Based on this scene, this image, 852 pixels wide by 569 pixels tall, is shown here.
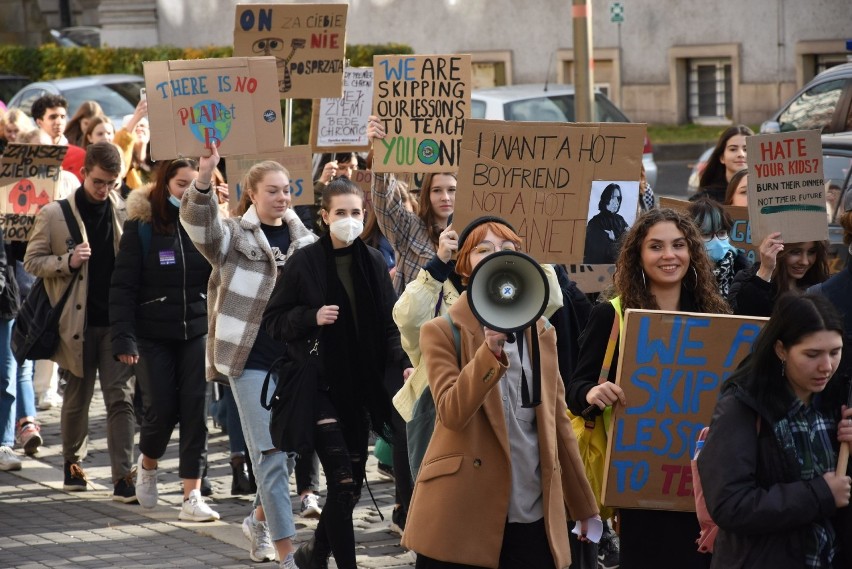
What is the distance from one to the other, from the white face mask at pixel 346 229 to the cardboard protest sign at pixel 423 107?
7.02 ft

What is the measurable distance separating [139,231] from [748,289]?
3395 mm

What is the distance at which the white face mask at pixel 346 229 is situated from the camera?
21.7 feet

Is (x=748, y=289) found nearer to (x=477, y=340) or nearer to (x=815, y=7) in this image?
(x=477, y=340)

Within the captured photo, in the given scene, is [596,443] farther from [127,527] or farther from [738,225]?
[127,527]

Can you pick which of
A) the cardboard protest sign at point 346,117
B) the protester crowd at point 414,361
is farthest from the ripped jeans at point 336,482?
the cardboard protest sign at point 346,117

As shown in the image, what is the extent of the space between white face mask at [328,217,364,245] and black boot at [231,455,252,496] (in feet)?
7.75

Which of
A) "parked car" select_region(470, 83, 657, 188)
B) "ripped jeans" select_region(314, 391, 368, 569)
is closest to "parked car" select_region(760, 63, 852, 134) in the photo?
"parked car" select_region(470, 83, 657, 188)

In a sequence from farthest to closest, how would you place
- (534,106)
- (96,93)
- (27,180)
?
(96,93)
(534,106)
(27,180)

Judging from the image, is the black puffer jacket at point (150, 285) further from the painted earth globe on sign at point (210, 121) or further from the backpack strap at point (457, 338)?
the backpack strap at point (457, 338)

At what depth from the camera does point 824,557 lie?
13.5 ft

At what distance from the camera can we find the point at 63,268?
8.62 metres

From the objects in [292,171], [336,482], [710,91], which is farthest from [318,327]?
Result: [710,91]

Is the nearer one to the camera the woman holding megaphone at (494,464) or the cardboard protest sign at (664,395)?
the woman holding megaphone at (494,464)

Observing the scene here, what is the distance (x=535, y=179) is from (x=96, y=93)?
13.3 m
